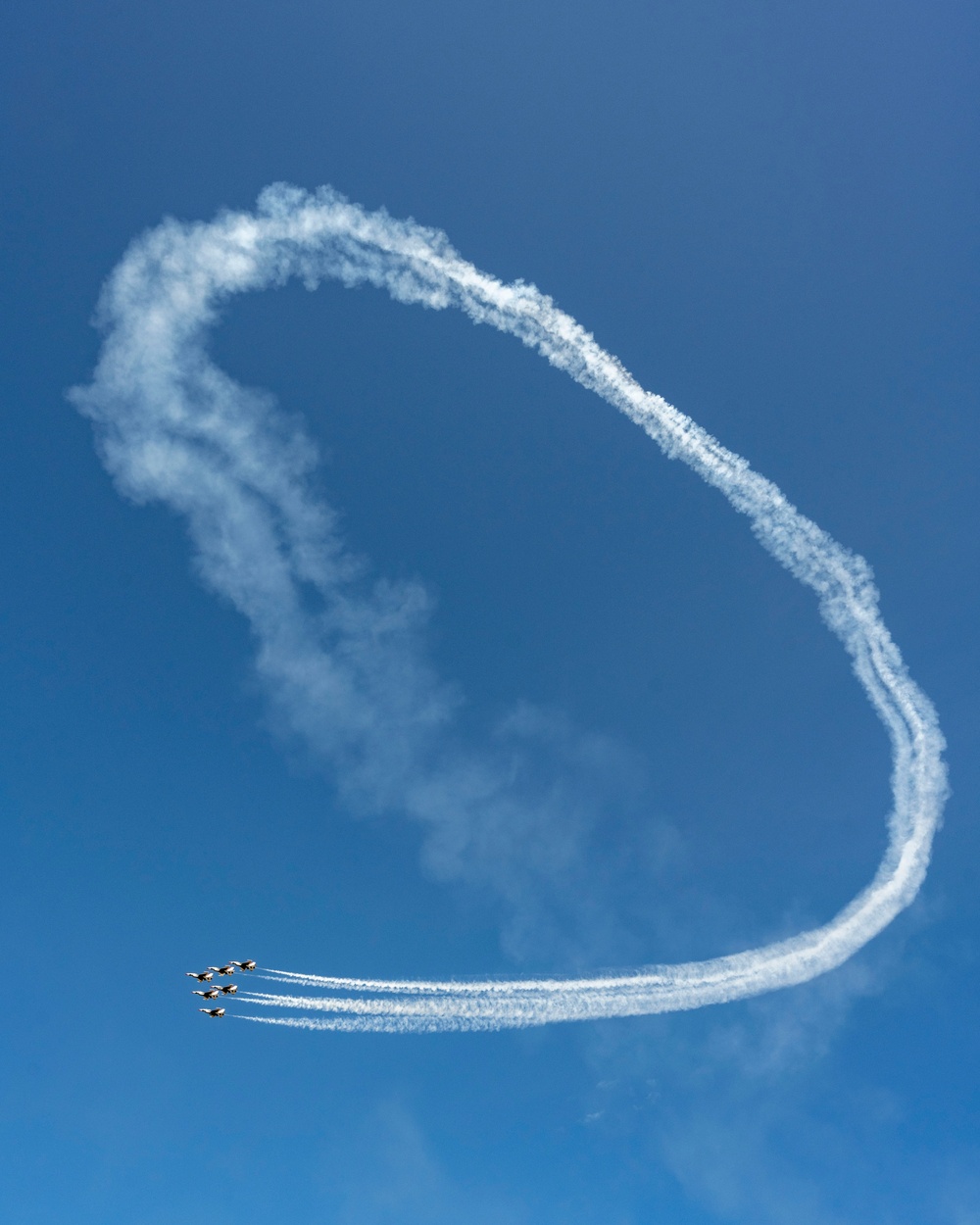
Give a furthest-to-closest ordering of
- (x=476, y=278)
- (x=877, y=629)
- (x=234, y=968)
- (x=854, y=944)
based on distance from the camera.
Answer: (x=234, y=968)
(x=854, y=944)
(x=877, y=629)
(x=476, y=278)

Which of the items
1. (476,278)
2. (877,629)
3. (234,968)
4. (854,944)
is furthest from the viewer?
(234,968)

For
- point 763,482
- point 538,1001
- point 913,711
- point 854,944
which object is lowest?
point 538,1001

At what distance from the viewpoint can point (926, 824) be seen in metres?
55.5

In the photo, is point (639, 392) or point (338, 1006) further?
point (338, 1006)

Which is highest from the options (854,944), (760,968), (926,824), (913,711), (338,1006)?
(913,711)

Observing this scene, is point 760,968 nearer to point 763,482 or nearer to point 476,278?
point 763,482

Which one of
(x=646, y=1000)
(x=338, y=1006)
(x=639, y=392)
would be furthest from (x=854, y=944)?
(x=639, y=392)

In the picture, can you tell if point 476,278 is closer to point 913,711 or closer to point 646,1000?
point 913,711

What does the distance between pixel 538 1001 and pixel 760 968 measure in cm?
1881

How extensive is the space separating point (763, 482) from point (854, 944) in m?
38.9

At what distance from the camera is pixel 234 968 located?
65.5 meters

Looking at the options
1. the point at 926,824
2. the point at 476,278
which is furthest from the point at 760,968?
the point at 476,278

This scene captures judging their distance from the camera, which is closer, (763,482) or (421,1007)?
(763,482)

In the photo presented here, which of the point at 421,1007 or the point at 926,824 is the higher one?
the point at 926,824
